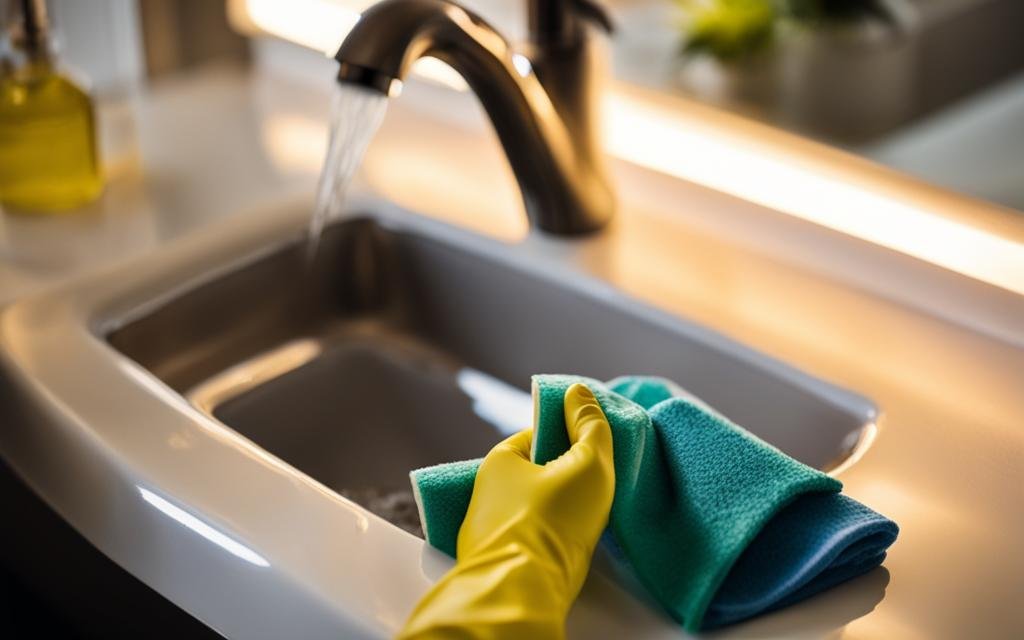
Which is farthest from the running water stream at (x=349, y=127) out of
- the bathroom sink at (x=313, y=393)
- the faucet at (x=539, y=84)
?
the bathroom sink at (x=313, y=393)

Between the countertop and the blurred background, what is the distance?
7cm

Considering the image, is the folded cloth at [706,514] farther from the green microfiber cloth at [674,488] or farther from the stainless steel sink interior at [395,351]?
the stainless steel sink interior at [395,351]

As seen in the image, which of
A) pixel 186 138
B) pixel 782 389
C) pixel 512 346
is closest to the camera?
pixel 782 389

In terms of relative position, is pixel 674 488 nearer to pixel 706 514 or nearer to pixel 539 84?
pixel 706 514

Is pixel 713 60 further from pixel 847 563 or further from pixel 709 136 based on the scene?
pixel 847 563

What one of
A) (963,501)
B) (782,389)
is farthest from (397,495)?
(963,501)

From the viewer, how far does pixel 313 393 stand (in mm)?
982

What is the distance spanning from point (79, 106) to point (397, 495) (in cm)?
42

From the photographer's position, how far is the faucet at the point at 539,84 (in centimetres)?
79

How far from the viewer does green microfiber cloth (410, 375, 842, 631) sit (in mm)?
599

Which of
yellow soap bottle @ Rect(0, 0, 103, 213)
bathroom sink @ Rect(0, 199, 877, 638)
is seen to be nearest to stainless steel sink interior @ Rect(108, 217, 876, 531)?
bathroom sink @ Rect(0, 199, 877, 638)

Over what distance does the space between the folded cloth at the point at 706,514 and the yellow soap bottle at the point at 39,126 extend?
0.54 m

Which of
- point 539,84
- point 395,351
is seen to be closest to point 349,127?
point 539,84

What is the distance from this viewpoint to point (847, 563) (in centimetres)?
62
